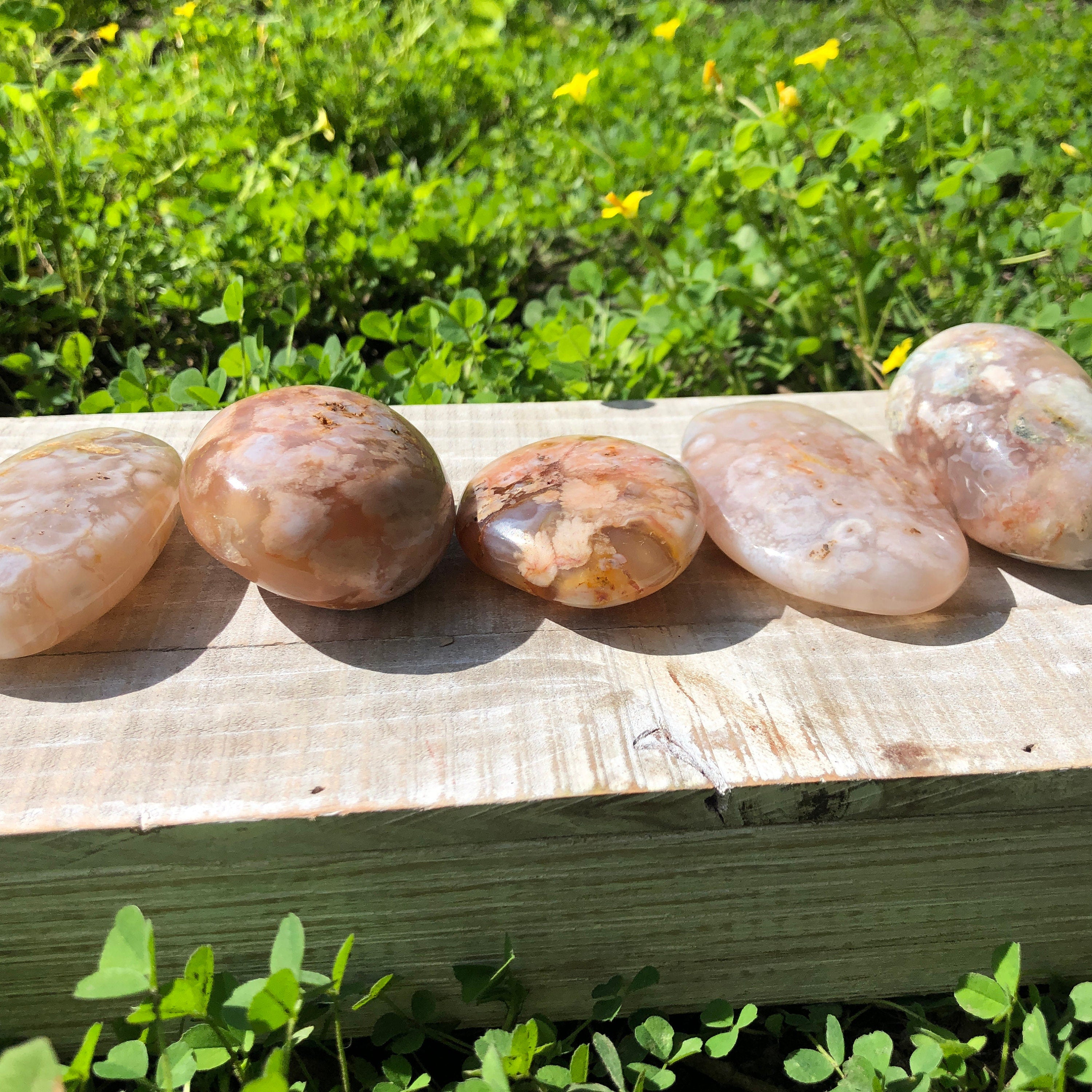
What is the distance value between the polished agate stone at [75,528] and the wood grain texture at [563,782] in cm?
6

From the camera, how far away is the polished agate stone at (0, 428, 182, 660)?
0.97 m

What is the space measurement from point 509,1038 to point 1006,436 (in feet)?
3.20

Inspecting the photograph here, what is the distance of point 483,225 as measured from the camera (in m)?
2.50

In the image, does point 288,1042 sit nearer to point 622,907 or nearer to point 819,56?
point 622,907

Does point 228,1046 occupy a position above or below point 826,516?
below

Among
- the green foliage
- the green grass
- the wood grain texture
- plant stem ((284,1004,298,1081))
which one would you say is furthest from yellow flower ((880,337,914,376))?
plant stem ((284,1004,298,1081))

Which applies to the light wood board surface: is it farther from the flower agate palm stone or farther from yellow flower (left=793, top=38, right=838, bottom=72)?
yellow flower (left=793, top=38, right=838, bottom=72)

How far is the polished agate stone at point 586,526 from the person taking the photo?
1.05 metres

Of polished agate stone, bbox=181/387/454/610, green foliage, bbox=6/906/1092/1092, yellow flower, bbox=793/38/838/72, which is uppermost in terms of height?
yellow flower, bbox=793/38/838/72

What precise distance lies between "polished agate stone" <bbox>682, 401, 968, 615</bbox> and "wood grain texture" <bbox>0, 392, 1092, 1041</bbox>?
0.05 meters

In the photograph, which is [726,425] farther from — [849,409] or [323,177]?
[323,177]

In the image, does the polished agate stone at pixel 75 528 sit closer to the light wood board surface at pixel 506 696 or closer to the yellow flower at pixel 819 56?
the light wood board surface at pixel 506 696

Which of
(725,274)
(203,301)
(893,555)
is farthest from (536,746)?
(203,301)

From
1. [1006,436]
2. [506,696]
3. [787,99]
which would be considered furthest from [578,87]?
[506,696]
